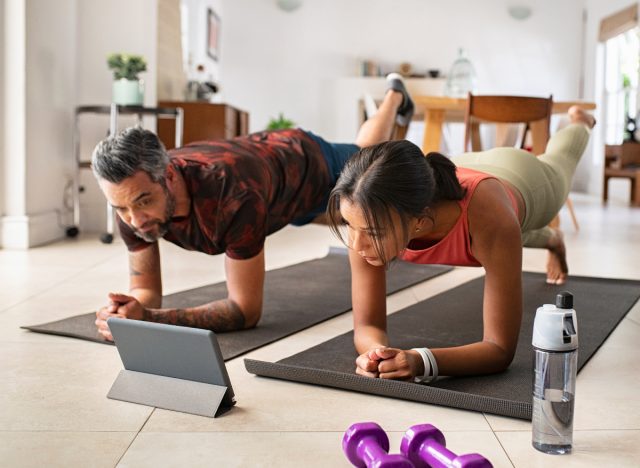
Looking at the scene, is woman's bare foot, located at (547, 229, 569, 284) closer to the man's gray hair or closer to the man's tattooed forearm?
the man's tattooed forearm

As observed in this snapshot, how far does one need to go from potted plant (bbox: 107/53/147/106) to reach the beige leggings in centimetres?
275

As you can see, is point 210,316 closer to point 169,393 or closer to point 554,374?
point 169,393

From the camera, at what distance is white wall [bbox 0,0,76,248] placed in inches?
173

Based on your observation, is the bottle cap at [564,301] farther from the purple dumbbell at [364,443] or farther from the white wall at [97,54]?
the white wall at [97,54]

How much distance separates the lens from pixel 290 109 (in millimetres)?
11344

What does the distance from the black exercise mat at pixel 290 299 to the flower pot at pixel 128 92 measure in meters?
1.70

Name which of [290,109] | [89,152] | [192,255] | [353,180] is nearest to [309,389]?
[353,180]

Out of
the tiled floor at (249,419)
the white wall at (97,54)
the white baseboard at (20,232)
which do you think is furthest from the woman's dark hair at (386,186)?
the white wall at (97,54)

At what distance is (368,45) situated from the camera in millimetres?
11242

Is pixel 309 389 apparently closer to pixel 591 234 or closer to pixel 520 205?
pixel 520 205

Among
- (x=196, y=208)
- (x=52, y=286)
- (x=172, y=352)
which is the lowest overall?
(x=52, y=286)

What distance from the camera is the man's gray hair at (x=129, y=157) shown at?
2.04 metres

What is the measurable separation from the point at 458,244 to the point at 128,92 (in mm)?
3531

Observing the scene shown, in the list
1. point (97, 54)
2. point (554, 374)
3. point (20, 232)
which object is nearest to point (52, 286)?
point (20, 232)
